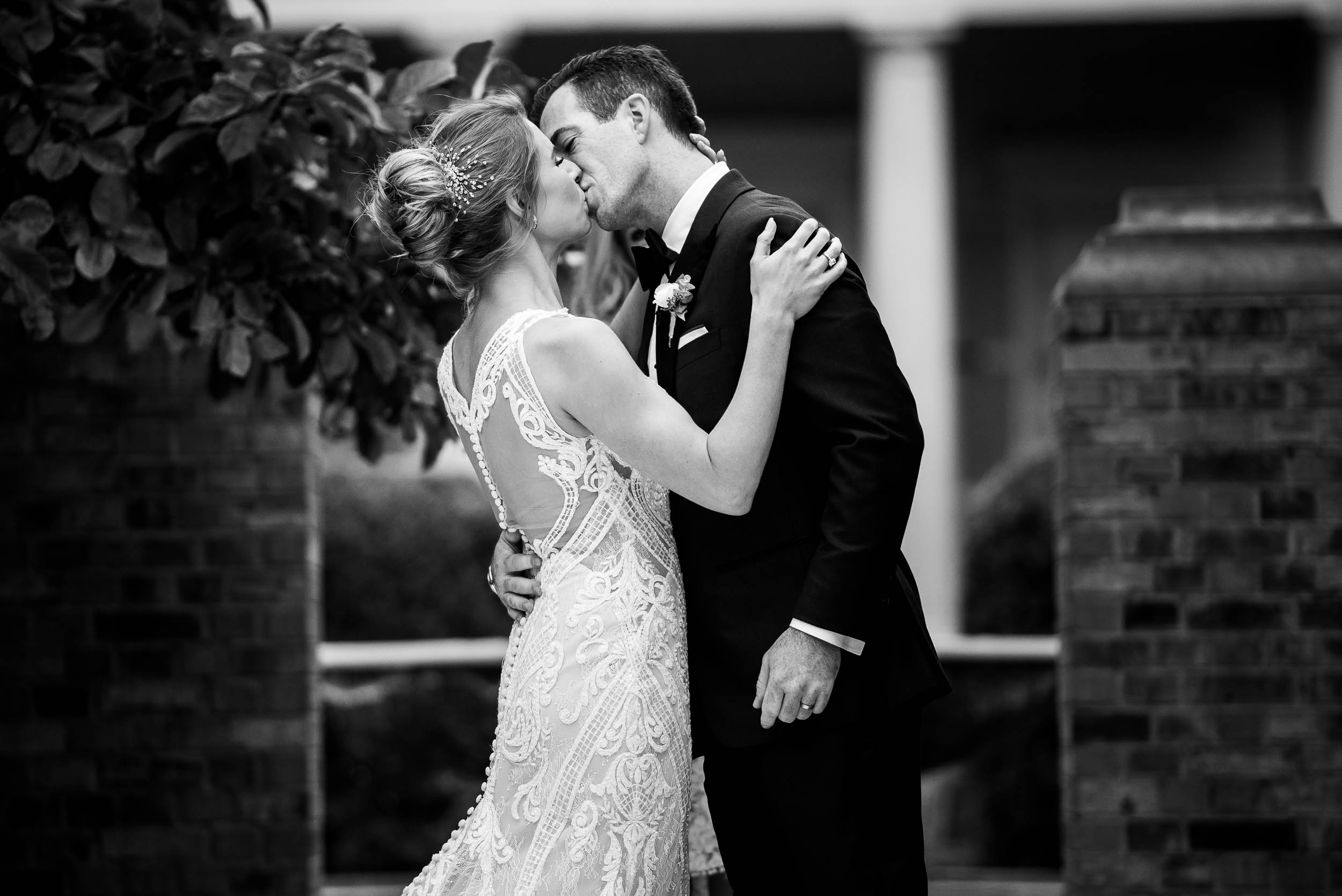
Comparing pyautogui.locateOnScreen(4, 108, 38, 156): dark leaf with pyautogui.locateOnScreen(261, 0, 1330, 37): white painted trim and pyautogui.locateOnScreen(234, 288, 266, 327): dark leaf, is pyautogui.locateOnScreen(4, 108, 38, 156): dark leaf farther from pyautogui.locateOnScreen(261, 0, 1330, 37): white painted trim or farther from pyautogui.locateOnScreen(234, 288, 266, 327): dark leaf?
pyautogui.locateOnScreen(261, 0, 1330, 37): white painted trim

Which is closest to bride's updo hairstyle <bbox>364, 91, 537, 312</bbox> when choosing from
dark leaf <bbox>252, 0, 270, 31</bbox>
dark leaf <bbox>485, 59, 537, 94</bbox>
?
dark leaf <bbox>485, 59, 537, 94</bbox>

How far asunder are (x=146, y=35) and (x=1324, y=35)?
914 centimetres

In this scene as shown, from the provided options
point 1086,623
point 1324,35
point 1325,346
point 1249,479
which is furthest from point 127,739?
point 1324,35

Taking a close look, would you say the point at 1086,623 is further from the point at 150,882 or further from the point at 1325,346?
the point at 150,882

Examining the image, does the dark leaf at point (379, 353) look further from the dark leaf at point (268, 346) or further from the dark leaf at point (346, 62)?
the dark leaf at point (346, 62)

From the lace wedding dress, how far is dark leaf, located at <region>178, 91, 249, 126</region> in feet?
3.27

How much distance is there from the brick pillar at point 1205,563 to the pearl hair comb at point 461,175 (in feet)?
8.41

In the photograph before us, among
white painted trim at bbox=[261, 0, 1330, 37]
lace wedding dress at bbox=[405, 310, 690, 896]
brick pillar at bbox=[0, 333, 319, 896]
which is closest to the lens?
lace wedding dress at bbox=[405, 310, 690, 896]

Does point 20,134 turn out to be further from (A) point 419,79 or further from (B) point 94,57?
(A) point 419,79

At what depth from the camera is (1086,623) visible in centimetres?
503

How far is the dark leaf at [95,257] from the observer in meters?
3.55

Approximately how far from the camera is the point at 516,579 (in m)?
3.20

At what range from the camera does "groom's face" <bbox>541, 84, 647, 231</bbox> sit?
322cm

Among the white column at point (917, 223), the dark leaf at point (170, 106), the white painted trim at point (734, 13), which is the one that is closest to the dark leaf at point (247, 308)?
the dark leaf at point (170, 106)
